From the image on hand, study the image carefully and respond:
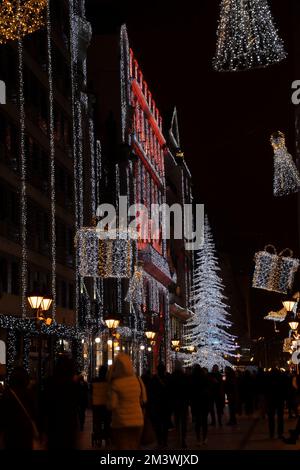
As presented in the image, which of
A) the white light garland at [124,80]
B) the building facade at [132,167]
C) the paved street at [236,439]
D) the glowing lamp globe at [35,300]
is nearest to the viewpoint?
the paved street at [236,439]

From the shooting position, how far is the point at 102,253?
49125mm

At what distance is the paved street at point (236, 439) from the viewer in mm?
20422

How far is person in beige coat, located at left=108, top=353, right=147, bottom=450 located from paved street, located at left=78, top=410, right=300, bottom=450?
735 cm

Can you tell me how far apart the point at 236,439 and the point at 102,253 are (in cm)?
2639

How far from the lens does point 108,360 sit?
62594 millimetres

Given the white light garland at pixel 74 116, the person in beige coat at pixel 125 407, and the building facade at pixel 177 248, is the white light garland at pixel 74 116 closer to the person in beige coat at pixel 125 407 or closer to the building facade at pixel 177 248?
the person in beige coat at pixel 125 407

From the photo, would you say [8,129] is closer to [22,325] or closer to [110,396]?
[22,325]

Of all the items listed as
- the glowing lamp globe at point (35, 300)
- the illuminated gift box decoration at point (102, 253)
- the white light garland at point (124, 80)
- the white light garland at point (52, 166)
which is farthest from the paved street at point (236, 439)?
the white light garland at point (124, 80)

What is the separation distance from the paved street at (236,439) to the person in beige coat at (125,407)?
7351 mm

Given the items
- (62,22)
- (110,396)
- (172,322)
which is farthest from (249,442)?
(172,322)

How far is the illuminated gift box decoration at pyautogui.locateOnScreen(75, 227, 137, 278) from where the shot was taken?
4856 cm

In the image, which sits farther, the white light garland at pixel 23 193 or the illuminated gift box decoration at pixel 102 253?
the illuminated gift box decoration at pixel 102 253

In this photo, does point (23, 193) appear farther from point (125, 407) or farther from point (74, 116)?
point (125, 407)

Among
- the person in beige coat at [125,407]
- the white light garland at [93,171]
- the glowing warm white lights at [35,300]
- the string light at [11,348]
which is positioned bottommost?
the person in beige coat at [125,407]
